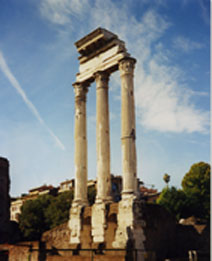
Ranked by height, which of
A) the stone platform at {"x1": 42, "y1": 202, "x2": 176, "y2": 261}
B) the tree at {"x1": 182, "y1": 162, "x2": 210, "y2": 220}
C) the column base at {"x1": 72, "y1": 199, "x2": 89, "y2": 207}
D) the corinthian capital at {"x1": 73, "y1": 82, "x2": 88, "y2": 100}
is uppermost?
the corinthian capital at {"x1": 73, "y1": 82, "x2": 88, "y2": 100}

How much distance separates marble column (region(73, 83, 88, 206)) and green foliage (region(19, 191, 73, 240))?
1167cm

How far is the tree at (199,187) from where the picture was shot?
33.8 m

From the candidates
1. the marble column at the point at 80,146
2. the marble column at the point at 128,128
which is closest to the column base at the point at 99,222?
the marble column at the point at 128,128

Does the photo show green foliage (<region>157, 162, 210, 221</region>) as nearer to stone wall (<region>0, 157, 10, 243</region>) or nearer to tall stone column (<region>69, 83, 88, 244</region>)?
tall stone column (<region>69, 83, 88, 244</region>)

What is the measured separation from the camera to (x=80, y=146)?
2203 cm

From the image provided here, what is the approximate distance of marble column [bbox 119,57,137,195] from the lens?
59.0 ft

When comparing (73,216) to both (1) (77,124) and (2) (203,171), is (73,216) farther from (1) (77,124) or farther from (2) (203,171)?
(2) (203,171)

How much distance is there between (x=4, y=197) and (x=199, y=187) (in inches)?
860

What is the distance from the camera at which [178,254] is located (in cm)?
1873

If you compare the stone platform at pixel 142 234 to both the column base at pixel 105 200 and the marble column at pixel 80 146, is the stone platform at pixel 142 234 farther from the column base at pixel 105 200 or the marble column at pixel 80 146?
the marble column at pixel 80 146

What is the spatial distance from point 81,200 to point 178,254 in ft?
20.8

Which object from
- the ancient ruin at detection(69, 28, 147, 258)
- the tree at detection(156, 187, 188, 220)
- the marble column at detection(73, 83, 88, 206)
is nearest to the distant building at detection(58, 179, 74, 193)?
the tree at detection(156, 187, 188, 220)

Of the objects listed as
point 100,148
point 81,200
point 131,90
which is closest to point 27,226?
point 81,200

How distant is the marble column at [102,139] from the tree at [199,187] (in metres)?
16.4
